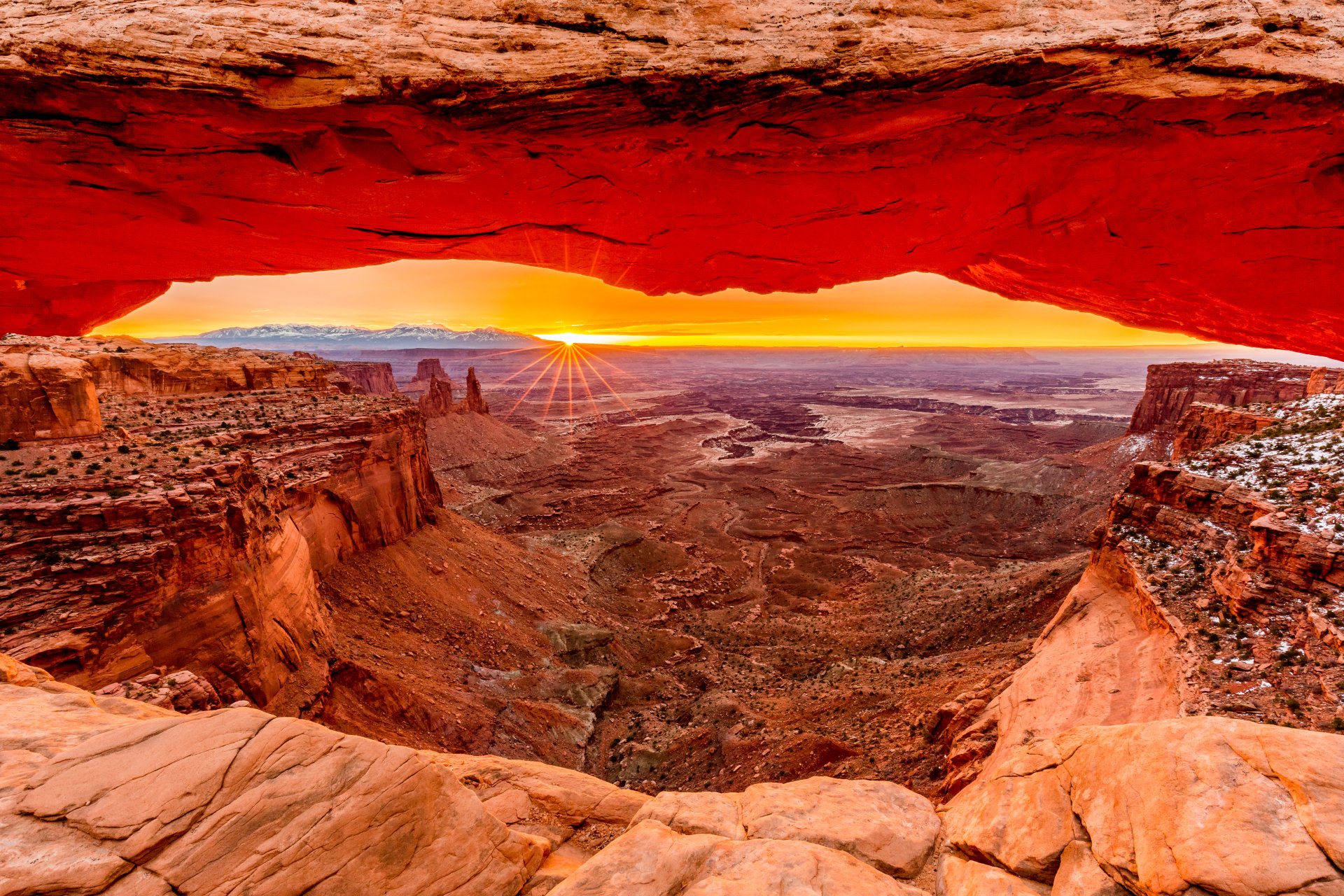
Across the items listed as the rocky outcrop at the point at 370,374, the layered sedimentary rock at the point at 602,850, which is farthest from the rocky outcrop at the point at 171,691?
the rocky outcrop at the point at 370,374

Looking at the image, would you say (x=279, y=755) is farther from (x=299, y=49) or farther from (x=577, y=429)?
(x=577, y=429)

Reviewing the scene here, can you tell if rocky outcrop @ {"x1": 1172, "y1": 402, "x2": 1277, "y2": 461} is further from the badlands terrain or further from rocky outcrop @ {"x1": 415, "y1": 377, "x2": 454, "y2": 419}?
rocky outcrop @ {"x1": 415, "y1": 377, "x2": 454, "y2": 419}

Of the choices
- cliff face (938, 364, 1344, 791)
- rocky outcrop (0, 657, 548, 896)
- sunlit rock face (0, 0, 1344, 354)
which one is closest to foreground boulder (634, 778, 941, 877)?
cliff face (938, 364, 1344, 791)

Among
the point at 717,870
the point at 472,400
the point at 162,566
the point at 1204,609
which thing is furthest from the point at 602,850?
the point at 472,400

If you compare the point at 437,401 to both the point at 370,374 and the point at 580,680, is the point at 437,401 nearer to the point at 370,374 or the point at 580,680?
the point at 370,374

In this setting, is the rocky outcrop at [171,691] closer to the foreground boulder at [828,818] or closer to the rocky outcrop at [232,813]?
the rocky outcrop at [232,813]
